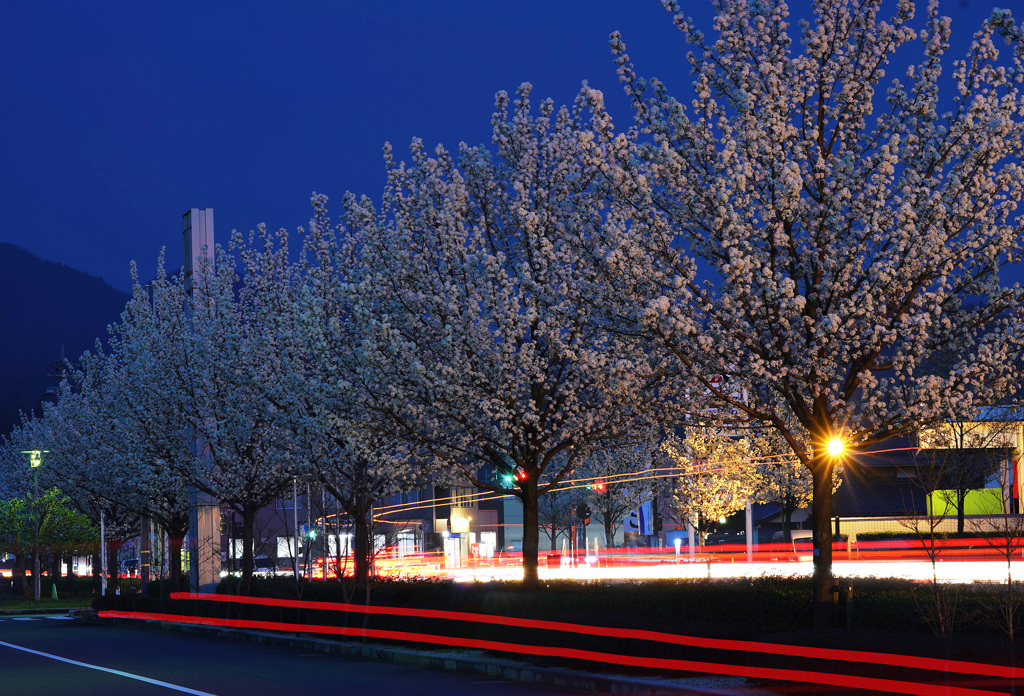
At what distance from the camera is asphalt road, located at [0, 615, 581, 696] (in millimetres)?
16578

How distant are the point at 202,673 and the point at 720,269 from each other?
10896 millimetres

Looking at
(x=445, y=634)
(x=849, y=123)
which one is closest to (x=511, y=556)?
(x=445, y=634)

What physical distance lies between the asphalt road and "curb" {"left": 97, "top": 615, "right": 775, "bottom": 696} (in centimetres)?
38

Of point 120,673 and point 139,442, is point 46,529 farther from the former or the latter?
point 120,673

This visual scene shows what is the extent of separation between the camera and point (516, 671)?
17484 mm

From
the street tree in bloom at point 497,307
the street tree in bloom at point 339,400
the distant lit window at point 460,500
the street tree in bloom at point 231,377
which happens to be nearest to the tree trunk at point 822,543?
the street tree in bloom at point 497,307

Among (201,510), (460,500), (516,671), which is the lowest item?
(460,500)

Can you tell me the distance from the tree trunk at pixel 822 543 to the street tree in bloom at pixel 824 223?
0.04 metres

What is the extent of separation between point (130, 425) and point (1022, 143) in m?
28.1

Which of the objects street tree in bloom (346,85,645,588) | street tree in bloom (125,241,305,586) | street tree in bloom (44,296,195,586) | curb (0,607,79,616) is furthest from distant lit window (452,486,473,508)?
street tree in bloom (346,85,645,588)

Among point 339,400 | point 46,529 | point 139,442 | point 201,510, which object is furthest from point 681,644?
point 46,529

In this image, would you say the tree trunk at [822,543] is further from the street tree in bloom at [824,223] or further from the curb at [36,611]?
the curb at [36,611]

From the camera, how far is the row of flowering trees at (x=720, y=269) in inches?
631

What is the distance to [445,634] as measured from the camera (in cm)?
2134
